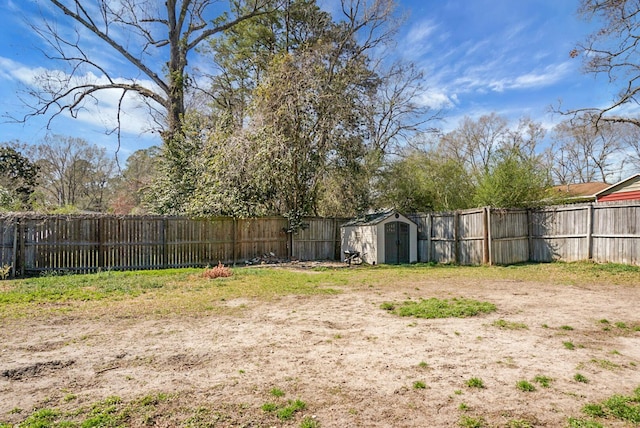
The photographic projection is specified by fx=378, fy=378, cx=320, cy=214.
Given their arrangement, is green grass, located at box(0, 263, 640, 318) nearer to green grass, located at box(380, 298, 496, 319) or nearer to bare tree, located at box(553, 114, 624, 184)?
green grass, located at box(380, 298, 496, 319)

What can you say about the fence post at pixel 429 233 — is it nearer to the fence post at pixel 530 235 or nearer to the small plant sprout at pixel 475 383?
the fence post at pixel 530 235

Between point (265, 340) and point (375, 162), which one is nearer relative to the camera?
point (265, 340)

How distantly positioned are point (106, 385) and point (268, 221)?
1172 centimetres

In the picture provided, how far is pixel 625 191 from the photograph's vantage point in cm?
1695

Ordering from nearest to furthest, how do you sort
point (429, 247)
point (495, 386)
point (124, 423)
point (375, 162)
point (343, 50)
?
1. point (124, 423)
2. point (495, 386)
3. point (429, 247)
4. point (375, 162)
5. point (343, 50)

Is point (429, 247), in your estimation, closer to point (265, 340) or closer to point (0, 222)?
point (265, 340)

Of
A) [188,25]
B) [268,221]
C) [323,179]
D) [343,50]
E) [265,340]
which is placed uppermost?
[188,25]

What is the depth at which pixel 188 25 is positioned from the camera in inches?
725

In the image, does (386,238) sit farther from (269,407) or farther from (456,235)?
(269,407)

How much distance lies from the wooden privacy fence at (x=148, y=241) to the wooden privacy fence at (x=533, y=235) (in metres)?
4.37

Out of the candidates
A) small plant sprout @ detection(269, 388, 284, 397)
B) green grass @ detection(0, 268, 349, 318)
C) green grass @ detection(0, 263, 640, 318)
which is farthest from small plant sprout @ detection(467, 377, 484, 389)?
green grass @ detection(0, 268, 349, 318)

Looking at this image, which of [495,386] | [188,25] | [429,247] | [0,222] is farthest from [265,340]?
[188,25]

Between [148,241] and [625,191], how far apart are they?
19929 mm

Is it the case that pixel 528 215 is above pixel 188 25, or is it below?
below
